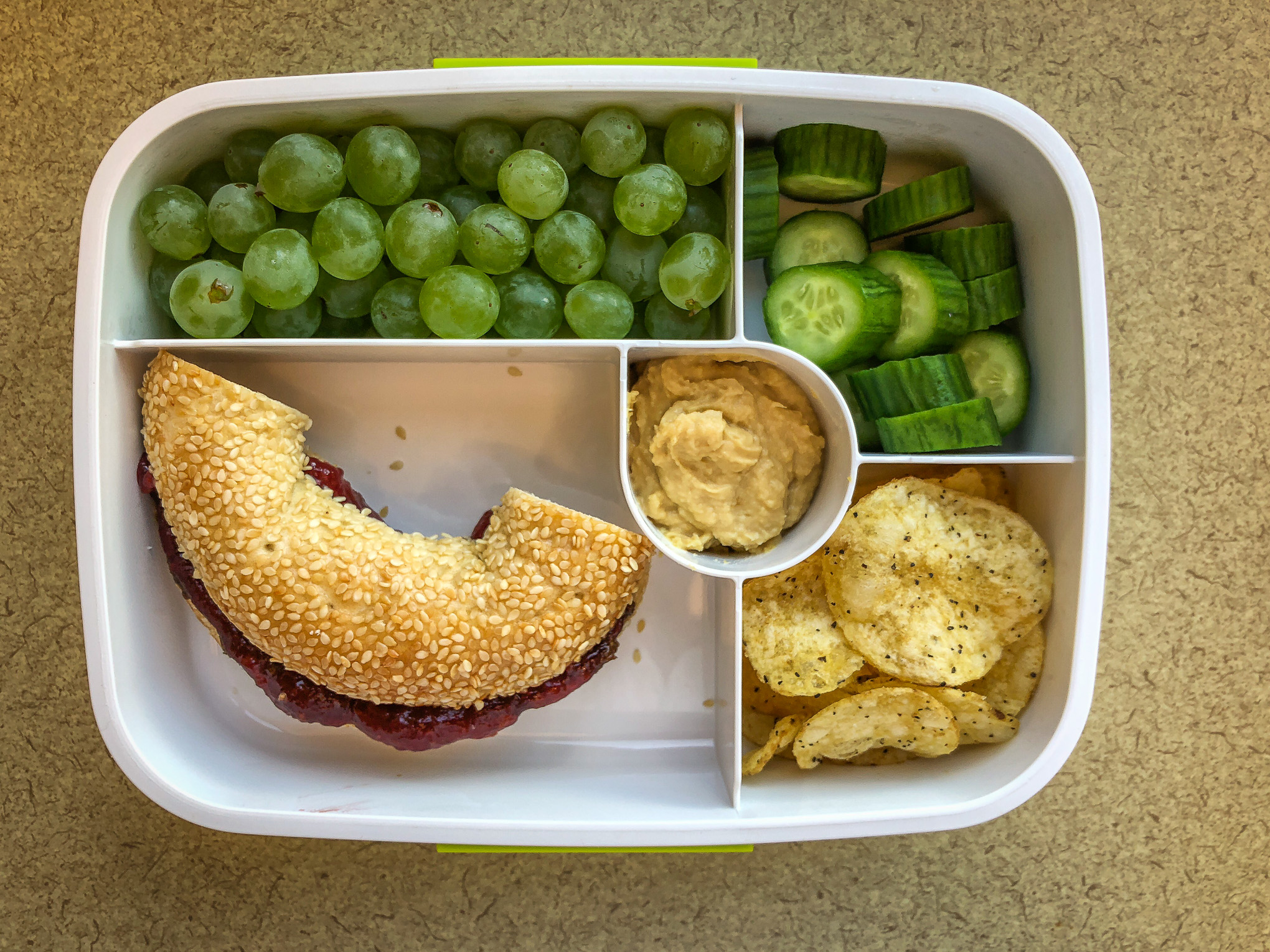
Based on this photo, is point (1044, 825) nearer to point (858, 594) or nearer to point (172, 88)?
point (858, 594)

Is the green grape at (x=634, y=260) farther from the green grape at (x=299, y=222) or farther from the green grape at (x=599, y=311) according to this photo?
the green grape at (x=299, y=222)

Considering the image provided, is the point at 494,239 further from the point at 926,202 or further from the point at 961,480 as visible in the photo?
the point at 961,480

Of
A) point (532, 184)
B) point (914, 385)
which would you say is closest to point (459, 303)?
point (532, 184)

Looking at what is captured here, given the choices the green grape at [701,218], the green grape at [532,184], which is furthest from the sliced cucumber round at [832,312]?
the green grape at [532,184]

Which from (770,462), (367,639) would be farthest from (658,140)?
(367,639)

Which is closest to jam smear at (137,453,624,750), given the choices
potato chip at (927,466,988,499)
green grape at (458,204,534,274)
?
green grape at (458,204,534,274)
